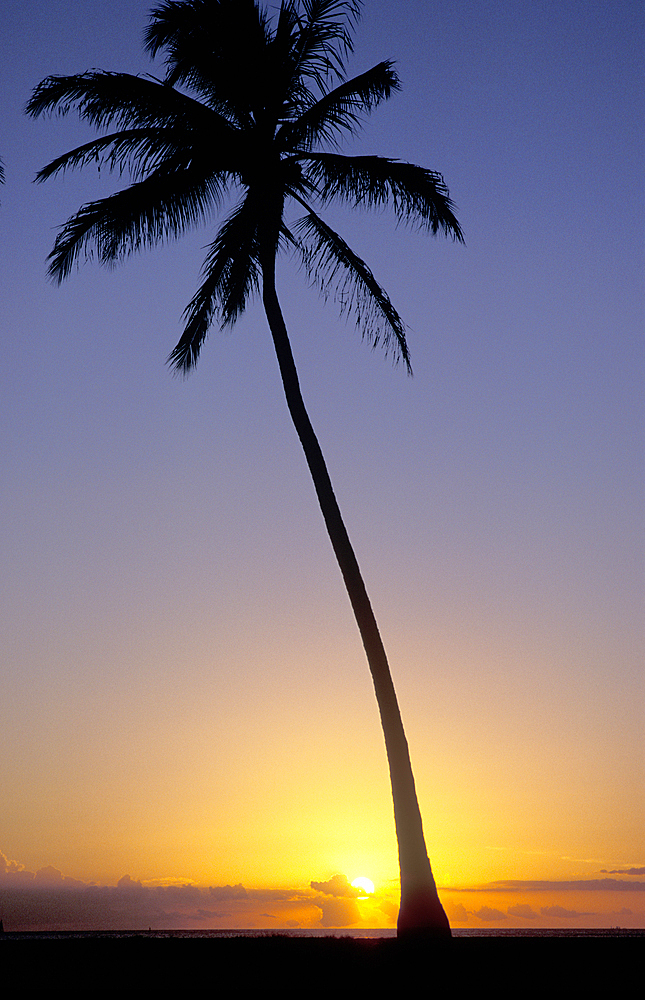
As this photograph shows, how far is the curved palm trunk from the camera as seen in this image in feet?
43.6

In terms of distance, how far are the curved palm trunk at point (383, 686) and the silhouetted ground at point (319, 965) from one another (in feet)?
1.96

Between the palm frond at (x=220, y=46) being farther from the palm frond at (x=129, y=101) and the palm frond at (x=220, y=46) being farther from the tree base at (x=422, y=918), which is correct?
the tree base at (x=422, y=918)

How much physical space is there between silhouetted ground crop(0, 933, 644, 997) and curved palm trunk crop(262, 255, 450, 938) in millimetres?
599

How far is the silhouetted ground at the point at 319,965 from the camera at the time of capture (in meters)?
10.4

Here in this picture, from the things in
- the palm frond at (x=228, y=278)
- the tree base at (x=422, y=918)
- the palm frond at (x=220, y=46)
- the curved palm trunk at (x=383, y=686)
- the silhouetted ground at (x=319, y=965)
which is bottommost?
the silhouetted ground at (x=319, y=965)

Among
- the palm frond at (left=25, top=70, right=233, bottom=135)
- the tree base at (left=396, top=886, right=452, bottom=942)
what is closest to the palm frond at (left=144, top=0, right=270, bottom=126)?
the palm frond at (left=25, top=70, right=233, bottom=135)

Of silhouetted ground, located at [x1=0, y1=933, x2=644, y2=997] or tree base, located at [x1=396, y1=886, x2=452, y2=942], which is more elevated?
tree base, located at [x1=396, y1=886, x2=452, y2=942]

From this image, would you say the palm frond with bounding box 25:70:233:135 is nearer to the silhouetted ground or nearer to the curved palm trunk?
the curved palm trunk

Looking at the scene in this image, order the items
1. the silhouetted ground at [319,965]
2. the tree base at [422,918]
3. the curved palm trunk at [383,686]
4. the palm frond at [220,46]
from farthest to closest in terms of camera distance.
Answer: the palm frond at [220,46], the curved palm trunk at [383,686], the tree base at [422,918], the silhouetted ground at [319,965]

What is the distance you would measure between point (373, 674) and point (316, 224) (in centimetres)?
859

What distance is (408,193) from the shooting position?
16.4m

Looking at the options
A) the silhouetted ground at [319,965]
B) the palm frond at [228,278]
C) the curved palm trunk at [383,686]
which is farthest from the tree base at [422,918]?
the palm frond at [228,278]

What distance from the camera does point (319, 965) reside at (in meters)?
11.8

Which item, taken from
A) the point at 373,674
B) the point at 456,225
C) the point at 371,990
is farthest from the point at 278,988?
the point at 456,225
